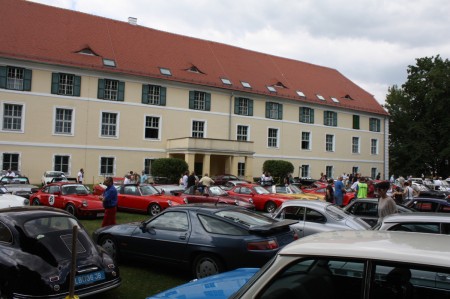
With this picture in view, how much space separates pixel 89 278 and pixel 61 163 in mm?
28218

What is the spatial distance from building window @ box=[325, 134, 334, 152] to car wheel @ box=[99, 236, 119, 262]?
135 ft

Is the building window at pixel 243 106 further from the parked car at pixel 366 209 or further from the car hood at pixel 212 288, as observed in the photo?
the car hood at pixel 212 288

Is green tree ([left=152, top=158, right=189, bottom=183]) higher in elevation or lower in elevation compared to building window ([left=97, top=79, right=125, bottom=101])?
lower

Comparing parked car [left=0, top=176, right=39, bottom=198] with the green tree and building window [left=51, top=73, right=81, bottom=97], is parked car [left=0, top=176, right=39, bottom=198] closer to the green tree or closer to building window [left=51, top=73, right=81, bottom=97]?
the green tree

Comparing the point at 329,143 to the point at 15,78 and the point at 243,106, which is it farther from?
the point at 15,78

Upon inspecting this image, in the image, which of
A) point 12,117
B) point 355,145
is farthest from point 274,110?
point 12,117

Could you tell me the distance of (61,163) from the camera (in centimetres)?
3206

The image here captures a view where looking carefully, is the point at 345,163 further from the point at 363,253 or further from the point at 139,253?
the point at 363,253

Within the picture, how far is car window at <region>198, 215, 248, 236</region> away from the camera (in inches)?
283

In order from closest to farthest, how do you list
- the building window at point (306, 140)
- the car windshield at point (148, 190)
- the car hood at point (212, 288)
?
the car hood at point (212, 288), the car windshield at point (148, 190), the building window at point (306, 140)

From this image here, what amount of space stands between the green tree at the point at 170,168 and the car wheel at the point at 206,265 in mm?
24194

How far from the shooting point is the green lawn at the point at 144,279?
682 centimetres

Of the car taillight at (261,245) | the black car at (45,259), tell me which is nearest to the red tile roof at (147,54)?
the black car at (45,259)

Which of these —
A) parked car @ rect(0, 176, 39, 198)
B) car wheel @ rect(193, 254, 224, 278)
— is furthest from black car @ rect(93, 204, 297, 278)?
parked car @ rect(0, 176, 39, 198)
